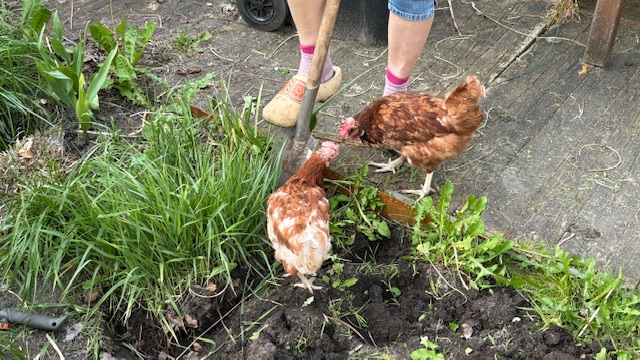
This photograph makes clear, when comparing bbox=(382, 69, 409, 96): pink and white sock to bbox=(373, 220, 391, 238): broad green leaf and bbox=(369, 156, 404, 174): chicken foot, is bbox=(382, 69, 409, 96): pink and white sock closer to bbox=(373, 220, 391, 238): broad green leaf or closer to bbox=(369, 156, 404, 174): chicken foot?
bbox=(369, 156, 404, 174): chicken foot

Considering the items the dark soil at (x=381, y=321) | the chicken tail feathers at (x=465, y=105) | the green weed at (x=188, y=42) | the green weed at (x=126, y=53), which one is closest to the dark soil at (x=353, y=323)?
the dark soil at (x=381, y=321)

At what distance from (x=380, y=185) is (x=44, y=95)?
2.06 metres

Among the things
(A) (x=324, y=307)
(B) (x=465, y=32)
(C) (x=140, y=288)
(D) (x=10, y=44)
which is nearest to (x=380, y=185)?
(A) (x=324, y=307)

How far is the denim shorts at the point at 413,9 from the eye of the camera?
10.3 feet

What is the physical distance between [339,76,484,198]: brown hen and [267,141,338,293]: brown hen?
18.0 inches

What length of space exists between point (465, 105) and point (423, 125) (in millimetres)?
229

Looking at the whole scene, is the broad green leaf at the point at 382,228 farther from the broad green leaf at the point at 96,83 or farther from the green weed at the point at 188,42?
the green weed at the point at 188,42

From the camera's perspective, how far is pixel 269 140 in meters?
3.46

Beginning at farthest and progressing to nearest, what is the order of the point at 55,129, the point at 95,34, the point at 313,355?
the point at 95,34, the point at 55,129, the point at 313,355

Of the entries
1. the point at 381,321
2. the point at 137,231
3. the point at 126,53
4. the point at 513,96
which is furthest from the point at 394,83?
the point at 126,53

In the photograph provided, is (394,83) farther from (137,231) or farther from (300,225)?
(137,231)

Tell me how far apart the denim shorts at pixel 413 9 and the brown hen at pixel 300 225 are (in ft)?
2.90

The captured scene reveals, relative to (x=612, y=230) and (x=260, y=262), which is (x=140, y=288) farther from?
(x=612, y=230)

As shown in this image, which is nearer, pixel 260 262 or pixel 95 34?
pixel 260 262
